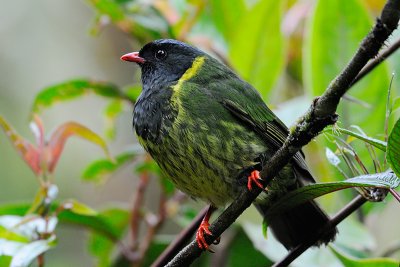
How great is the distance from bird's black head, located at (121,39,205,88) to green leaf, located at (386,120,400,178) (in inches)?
60.8

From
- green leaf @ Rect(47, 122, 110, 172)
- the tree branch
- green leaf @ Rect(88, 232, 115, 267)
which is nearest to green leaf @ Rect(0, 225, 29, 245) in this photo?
green leaf @ Rect(47, 122, 110, 172)

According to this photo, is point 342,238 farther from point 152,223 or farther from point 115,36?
point 115,36

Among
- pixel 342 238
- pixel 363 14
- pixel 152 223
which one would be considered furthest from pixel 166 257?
pixel 363 14

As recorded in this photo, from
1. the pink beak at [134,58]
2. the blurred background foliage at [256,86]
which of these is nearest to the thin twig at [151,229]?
the blurred background foliage at [256,86]

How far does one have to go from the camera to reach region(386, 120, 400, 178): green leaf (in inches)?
66.6

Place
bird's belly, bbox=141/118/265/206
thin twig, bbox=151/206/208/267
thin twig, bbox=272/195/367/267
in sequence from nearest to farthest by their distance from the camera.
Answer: thin twig, bbox=272/195/367/267 → thin twig, bbox=151/206/208/267 → bird's belly, bbox=141/118/265/206

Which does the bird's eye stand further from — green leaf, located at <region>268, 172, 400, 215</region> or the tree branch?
the tree branch

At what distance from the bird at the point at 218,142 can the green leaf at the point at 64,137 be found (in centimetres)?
30

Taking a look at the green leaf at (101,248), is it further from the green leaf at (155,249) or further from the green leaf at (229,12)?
the green leaf at (229,12)

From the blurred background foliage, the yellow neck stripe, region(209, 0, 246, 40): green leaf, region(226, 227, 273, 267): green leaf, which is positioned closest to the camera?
the blurred background foliage

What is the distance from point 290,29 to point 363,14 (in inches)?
25.7

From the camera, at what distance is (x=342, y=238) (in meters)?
2.77

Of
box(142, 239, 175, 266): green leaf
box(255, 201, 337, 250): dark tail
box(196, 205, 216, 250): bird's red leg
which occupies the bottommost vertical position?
box(142, 239, 175, 266): green leaf

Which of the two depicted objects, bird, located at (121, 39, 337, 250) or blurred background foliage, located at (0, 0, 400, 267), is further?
blurred background foliage, located at (0, 0, 400, 267)
